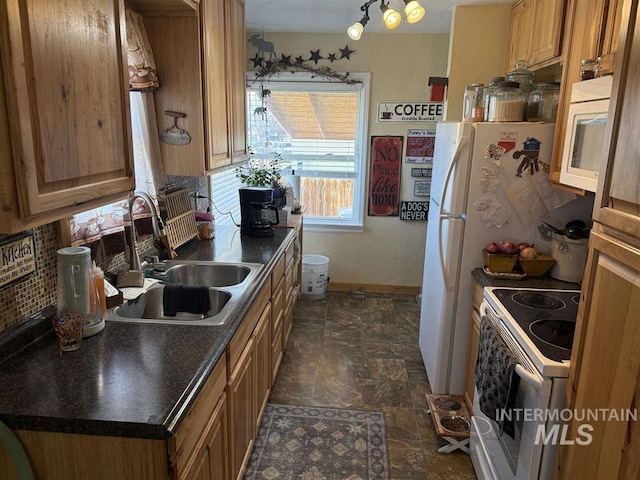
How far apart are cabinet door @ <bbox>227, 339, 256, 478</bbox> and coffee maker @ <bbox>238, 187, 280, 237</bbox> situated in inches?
43.8

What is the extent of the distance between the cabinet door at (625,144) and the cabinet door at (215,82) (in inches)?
70.6

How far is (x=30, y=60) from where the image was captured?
1.02 m

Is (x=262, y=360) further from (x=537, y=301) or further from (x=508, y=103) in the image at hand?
(x=508, y=103)

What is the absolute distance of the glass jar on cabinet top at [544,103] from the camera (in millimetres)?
2535

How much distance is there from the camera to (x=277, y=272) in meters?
2.75

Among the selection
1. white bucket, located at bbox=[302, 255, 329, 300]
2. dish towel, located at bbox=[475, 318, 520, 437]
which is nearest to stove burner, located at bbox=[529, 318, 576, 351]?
dish towel, located at bbox=[475, 318, 520, 437]

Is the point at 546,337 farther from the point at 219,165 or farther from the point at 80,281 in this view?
the point at 219,165

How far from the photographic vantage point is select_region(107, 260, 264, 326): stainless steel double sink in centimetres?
173

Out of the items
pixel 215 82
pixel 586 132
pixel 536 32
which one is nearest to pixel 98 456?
pixel 215 82

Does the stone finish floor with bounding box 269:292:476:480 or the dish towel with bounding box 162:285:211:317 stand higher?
the dish towel with bounding box 162:285:211:317

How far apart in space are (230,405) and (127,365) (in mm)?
515

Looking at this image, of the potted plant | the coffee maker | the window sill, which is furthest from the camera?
the window sill

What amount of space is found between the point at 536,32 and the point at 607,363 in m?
2.17

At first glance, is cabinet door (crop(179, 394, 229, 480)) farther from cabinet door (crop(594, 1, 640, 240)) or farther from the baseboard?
the baseboard
